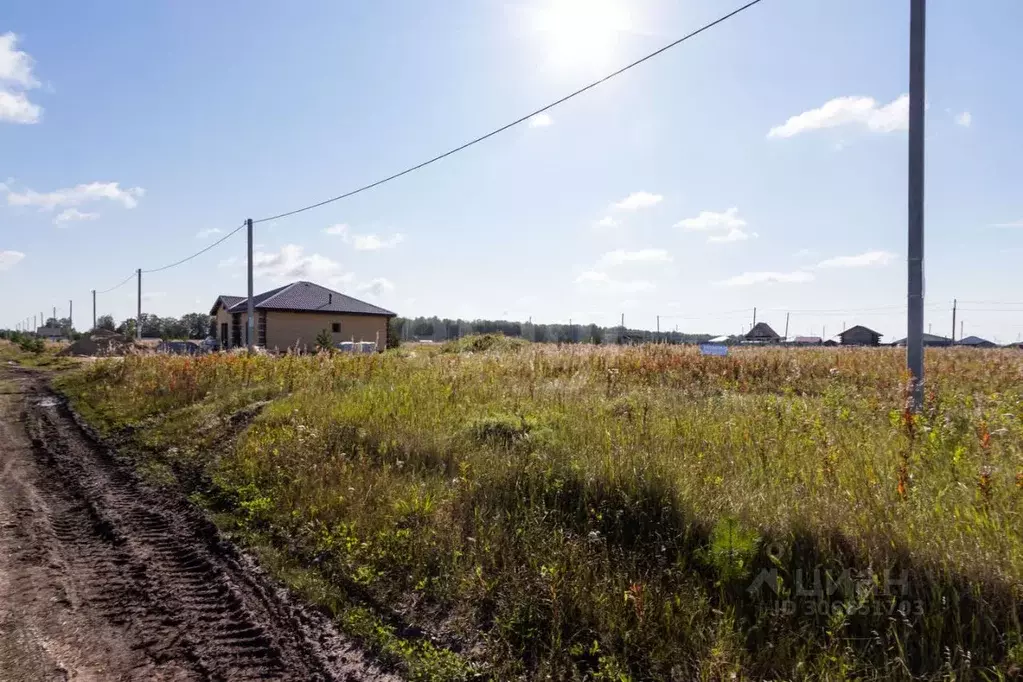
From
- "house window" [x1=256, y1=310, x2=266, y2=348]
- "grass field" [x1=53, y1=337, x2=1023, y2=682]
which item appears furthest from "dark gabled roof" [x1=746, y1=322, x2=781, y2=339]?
"grass field" [x1=53, y1=337, x2=1023, y2=682]

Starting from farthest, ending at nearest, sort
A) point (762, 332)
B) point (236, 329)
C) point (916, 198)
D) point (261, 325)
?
point (762, 332), point (236, 329), point (261, 325), point (916, 198)

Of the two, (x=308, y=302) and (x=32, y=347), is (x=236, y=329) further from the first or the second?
(x=32, y=347)

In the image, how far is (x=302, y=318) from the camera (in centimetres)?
3500

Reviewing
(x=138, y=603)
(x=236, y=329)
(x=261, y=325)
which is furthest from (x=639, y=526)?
(x=236, y=329)

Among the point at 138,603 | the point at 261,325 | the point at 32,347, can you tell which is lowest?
the point at 138,603

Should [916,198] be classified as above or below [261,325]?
above

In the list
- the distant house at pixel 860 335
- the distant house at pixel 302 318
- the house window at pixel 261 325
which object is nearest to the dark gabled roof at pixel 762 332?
the distant house at pixel 860 335

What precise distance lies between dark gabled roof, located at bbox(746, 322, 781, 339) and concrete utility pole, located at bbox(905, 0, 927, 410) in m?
65.9

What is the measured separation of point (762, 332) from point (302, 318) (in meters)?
57.6

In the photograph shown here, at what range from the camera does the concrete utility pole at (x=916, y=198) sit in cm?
633

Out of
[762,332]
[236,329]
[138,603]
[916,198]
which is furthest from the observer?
[762,332]

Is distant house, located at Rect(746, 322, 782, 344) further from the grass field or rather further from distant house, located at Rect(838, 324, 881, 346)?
the grass field

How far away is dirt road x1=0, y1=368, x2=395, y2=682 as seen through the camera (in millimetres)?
2883

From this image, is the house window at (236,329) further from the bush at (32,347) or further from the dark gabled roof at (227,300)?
the bush at (32,347)
